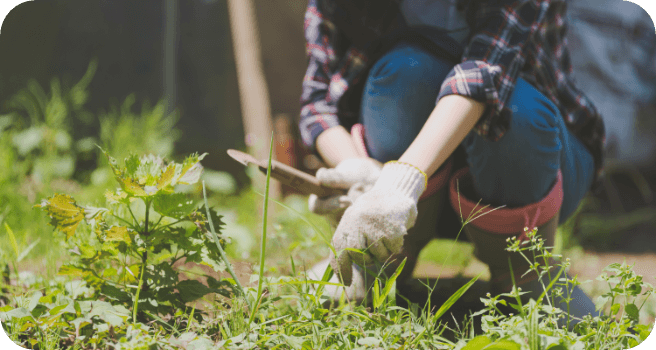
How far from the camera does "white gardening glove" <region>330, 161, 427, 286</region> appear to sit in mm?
758

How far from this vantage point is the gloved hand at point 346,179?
92 cm

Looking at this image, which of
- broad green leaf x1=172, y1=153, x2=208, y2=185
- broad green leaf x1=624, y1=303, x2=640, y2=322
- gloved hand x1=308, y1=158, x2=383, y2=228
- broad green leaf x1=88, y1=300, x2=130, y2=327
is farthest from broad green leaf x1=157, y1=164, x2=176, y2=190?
broad green leaf x1=624, y1=303, x2=640, y2=322

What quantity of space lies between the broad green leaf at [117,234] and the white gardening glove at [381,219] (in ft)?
1.14

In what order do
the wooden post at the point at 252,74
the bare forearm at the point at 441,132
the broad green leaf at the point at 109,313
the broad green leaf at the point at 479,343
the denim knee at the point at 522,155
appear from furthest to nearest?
the wooden post at the point at 252,74, the denim knee at the point at 522,155, the bare forearm at the point at 441,132, the broad green leaf at the point at 109,313, the broad green leaf at the point at 479,343

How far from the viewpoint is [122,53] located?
3020 millimetres

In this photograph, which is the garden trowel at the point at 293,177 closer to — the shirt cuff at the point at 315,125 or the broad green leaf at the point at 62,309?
the shirt cuff at the point at 315,125

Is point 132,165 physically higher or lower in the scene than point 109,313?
higher

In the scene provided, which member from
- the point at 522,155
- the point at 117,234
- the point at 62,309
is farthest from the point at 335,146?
the point at 62,309

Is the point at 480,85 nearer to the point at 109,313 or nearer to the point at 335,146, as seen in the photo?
the point at 335,146

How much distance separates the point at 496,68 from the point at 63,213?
2.68ft

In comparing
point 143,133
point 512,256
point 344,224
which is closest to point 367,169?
point 344,224

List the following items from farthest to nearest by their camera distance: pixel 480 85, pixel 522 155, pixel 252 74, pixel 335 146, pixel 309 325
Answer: pixel 252 74 → pixel 335 146 → pixel 522 155 → pixel 480 85 → pixel 309 325

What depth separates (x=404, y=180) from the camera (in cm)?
80

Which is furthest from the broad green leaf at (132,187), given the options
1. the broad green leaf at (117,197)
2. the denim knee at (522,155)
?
the denim knee at (522,155)
